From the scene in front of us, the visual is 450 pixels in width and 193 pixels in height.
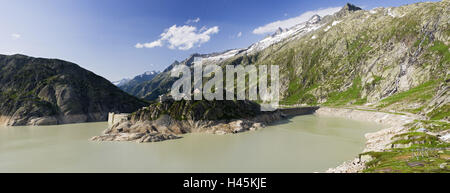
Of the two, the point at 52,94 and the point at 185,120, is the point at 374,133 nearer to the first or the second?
the point at 185,120

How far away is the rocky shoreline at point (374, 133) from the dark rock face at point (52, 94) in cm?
12381

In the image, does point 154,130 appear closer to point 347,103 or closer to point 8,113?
point 8,113

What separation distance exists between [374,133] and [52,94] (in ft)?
489

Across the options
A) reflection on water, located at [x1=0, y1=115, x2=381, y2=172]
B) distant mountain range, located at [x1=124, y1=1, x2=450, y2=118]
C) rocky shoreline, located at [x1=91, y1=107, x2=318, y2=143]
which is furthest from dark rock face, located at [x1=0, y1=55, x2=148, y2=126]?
distant mountain range, located at [x1=124, y1=1, x2=450, y2=118]

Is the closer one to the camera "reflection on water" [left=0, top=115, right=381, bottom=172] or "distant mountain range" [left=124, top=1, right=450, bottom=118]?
"reflection on water" [left=0, top=115, right=381, bottom=172]

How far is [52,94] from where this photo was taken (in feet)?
409

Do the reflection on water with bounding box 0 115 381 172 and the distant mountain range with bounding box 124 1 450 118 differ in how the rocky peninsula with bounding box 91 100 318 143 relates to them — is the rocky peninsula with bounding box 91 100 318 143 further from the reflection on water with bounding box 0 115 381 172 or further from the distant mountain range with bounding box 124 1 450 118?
the distant mountain range with bounding box 124 1 450 118

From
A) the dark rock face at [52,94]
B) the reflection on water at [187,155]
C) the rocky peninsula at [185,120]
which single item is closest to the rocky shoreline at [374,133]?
the reflection on water at [187,155]

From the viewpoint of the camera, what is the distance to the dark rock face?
108375mm

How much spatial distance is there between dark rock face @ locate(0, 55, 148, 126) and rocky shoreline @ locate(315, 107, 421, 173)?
124m
